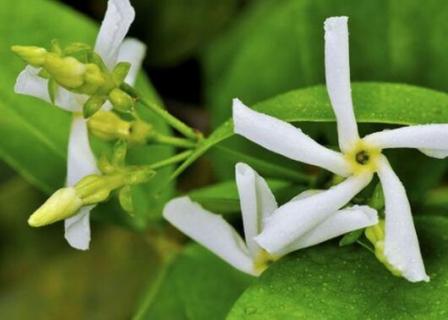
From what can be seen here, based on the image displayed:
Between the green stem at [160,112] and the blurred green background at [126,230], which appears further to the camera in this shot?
the blurred green background at [126,230]

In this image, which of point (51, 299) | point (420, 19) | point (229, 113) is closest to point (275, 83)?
point (229, 113)

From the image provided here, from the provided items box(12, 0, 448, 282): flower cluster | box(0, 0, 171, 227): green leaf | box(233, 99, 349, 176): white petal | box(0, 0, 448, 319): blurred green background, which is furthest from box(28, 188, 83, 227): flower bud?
box(0, 0, 448, 319): blurred green background

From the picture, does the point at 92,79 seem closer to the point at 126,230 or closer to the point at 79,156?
the point at 79,156

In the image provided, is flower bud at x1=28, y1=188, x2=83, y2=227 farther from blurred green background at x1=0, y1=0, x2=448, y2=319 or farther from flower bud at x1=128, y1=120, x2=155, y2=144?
blurred green background at x1=0, y1=0, x2=448, y2=319

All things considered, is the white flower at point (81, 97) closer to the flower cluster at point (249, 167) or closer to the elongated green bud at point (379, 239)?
the flower cluster at point (249, 167)

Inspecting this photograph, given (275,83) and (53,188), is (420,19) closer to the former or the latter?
(275,83)

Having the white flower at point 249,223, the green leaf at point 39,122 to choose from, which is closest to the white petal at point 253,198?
the white flower at point 249,223
